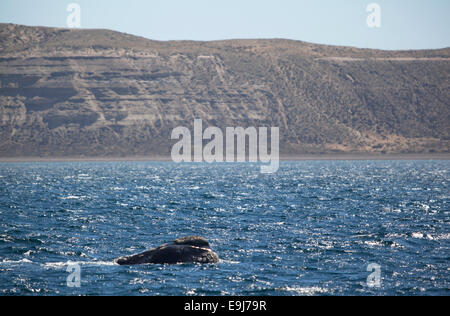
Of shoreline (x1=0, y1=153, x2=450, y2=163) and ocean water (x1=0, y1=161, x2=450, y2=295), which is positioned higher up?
ocean water (x1=0, y1=161, x2=450, y2=295)

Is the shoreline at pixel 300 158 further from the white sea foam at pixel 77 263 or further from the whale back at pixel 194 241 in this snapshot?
the white sea foam at pixel 77 263

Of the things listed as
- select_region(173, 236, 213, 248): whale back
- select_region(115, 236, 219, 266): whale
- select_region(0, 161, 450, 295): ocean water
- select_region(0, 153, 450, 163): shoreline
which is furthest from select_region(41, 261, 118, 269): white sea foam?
select_region(0, 153, 450, 163): shoreline

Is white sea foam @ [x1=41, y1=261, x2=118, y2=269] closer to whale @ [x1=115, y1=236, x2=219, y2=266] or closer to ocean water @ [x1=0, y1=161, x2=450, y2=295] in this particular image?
ocean water @ [x1=0, y1=161, x2=450, y2=295]

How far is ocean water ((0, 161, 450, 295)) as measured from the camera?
958 inches

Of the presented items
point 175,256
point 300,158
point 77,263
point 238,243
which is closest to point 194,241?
point 175,256

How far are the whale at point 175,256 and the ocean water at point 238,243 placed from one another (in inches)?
25.3

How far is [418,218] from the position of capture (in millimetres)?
44375

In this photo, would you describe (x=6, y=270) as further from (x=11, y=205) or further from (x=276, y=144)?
(x=276, y=144)

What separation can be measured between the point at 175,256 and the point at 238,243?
19.1 ft

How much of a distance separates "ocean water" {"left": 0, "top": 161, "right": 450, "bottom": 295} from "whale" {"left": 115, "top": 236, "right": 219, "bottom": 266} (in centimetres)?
64

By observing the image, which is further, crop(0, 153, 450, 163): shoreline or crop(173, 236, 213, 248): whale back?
crop(0, 153, 450, 163): shoreline
